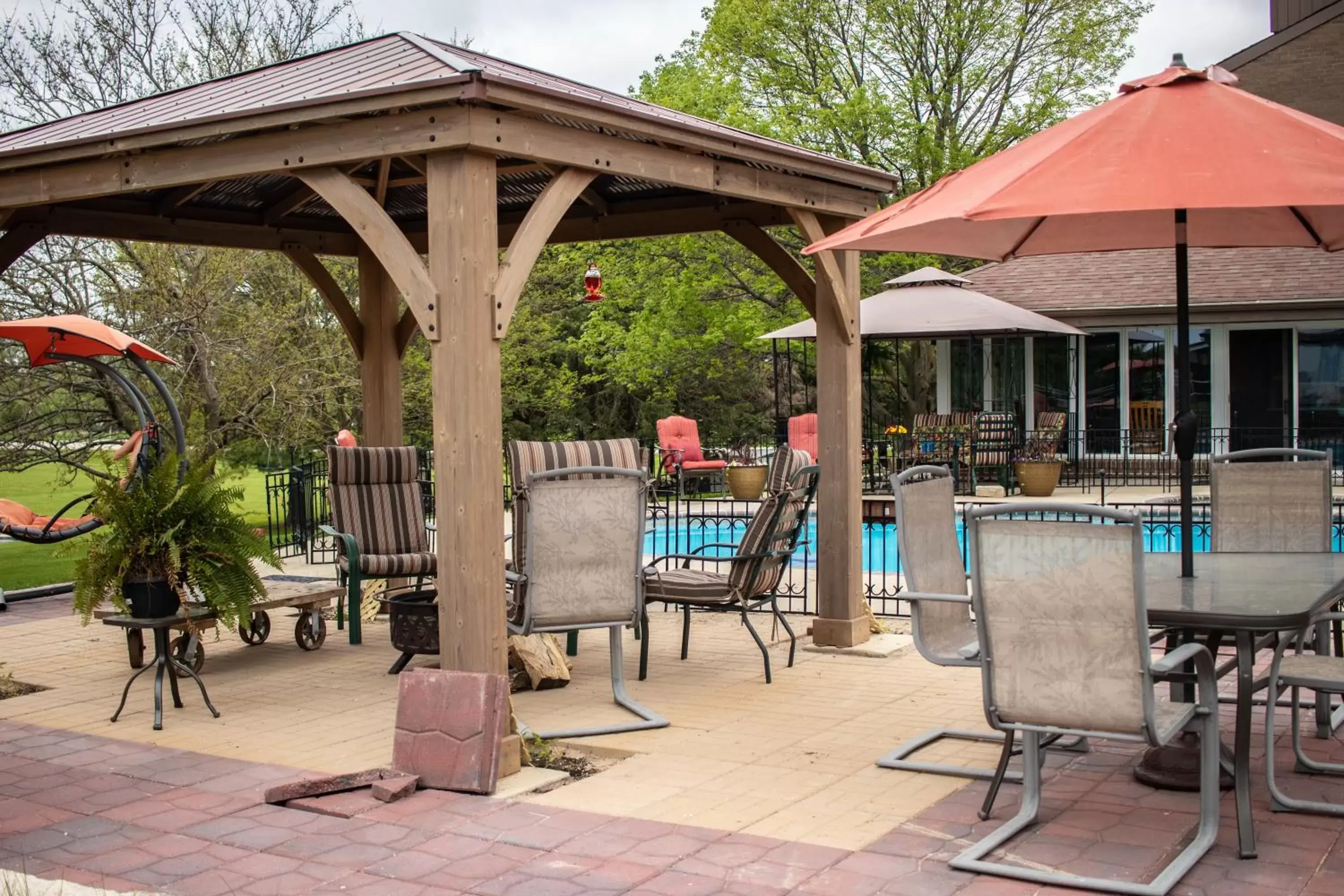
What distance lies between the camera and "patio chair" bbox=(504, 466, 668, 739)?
240 inches

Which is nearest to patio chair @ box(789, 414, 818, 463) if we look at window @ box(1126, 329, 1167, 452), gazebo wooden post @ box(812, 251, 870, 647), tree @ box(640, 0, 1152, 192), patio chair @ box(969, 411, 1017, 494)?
patio chair @ box(969, 411, 1017, 494)

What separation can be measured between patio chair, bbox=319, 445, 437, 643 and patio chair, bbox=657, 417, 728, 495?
34.0ft

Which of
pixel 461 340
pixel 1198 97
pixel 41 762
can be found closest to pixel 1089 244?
pixel 1198 97

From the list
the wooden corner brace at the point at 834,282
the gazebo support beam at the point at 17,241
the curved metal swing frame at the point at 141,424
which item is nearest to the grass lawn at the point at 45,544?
the curved metal swing frame at the point at 141,424

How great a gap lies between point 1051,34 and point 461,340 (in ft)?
67.6

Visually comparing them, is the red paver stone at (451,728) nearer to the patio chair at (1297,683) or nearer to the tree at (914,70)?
the patio chair at (1297,683)

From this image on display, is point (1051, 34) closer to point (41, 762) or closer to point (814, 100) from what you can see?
point (814, 100)

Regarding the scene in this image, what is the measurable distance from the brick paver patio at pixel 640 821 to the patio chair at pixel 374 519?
70.4 inches

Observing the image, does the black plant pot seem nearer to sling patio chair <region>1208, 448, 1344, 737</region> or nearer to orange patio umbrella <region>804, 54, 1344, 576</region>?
orange patio umbrella <region>804, 54, 1344, 576</region>

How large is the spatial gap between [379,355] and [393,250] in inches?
191

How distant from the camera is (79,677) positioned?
761 centimetres

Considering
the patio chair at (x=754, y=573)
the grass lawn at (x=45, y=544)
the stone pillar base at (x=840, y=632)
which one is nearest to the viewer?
the patio chair at (x=754, y=573)

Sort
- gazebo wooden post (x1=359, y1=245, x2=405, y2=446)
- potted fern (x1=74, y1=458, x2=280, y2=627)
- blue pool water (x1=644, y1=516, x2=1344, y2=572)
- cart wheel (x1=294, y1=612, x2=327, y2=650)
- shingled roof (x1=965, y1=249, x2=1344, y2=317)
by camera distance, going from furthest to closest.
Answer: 1. shingled roof (x1=965, y1=249, x2=1344, y2=317)
2. blue pool water (x1=644, y1=516, x2=1344, y2=572)
3. gazebo wooden post (x1=359, y1=245, x2=405, y2=446)
4. cart wheel (x1=294, y1=612, x2=327, y2=650)
5. potted fern (x1=74, y1=458, x2=280, y2=627)

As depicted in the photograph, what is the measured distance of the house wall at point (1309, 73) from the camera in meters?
20.5
